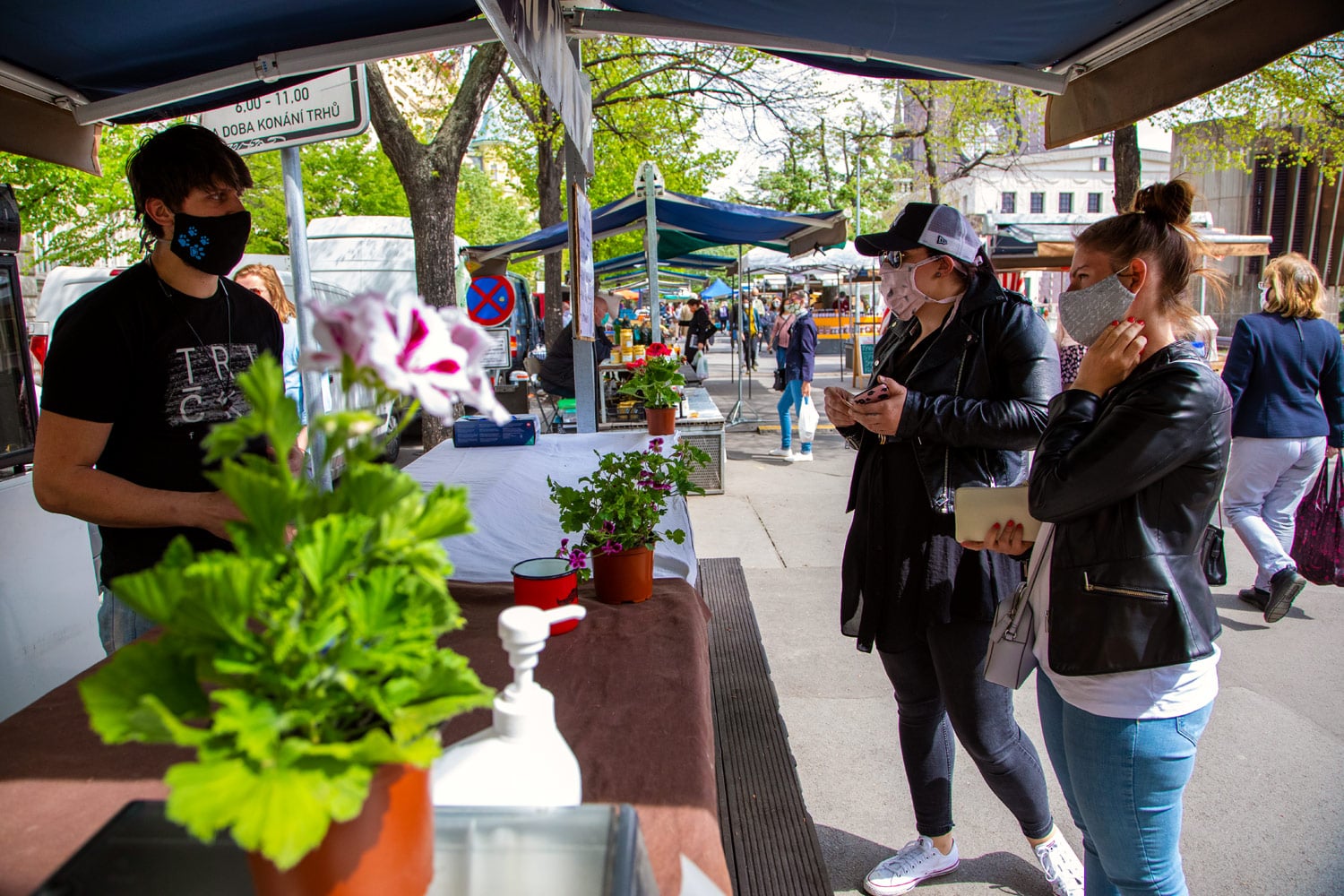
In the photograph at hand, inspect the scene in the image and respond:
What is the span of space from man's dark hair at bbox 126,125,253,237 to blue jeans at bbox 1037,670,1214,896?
2.39 m

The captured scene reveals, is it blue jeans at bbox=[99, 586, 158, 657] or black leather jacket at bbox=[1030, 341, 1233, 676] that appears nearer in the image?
black leather jacket at bbox=[1030, 341, 1233, 676]

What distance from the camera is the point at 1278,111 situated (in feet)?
48.6

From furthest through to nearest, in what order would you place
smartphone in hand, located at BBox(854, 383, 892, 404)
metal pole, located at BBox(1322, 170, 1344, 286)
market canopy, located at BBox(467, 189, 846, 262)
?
metal pole, located at BBox(1322, 170, 1344, 286) → market canopy, located at BBox(467, 189, 846, 262) → smartphone in hand, located at BBox(854, 383, 892, 404)

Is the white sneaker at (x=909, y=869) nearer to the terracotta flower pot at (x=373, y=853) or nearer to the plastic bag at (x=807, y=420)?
the terracotta flower pot at (x=373, y=853)

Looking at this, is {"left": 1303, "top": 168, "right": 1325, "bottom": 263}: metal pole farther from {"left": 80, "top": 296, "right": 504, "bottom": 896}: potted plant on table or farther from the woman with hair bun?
{"left": 80, "top": 296, "right": 504, "bottom": 896}: potted plant on table

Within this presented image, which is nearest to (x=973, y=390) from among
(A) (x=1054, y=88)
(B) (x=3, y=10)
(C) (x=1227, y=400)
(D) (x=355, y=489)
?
(C) (x=1227, y=400)

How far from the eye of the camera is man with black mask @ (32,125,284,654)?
184cm

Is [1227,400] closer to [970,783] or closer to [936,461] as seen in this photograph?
[936,461]

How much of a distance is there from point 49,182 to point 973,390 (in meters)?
17.5

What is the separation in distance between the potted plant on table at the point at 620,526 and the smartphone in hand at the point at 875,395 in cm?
57

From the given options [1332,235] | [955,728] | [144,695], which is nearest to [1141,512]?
[955,728]

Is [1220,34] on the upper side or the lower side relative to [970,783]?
upper

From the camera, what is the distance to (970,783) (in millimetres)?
3287

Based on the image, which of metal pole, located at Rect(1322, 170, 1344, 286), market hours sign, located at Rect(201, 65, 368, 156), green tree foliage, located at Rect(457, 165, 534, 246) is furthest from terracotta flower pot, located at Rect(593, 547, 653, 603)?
green tree foliage, located at Rect(457, 165, 534, 246)
